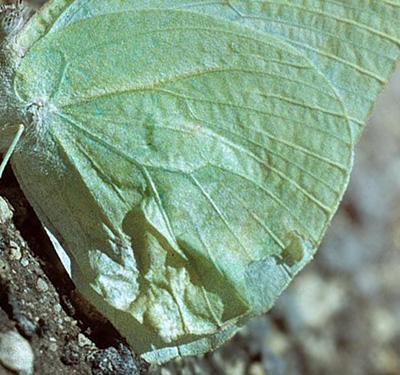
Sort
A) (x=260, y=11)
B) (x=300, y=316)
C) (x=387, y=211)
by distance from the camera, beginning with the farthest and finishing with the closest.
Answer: (x=387, y=211)
(x=300, y=316)
(x=260, y=11)

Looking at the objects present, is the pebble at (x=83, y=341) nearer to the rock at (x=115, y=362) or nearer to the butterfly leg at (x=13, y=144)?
the rock at (x=115, y=362)

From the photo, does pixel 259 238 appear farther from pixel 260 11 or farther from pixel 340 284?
pixel 340 284

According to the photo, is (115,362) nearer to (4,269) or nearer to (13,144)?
(4,269)

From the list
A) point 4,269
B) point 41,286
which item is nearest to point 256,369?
point 41,286

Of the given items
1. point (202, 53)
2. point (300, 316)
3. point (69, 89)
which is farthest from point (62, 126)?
point (300, 316)

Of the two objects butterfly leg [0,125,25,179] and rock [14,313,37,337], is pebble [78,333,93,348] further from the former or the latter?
butterfly leg [0,125,25,179]

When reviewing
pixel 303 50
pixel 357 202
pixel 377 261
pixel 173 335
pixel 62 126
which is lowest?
pixel 377 261
